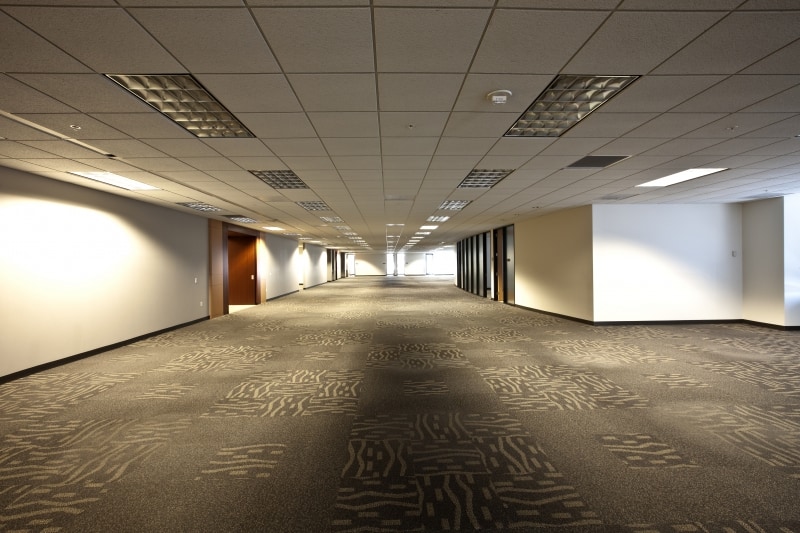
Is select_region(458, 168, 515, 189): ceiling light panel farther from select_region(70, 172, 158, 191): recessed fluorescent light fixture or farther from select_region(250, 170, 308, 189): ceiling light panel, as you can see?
select_region(70, 172, 158, 191): recessed fluorescent light fixture

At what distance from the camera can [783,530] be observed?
6.41 feet

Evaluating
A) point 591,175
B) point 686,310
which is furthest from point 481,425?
point 686,310

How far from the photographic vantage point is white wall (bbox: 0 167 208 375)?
4840mm

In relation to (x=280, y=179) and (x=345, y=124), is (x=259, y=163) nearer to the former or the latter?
(x=280, y=179)

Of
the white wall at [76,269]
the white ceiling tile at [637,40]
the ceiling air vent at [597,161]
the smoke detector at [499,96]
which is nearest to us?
the white ceiling tile at [637,40]

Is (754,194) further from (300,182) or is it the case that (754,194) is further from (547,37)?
(300,182)

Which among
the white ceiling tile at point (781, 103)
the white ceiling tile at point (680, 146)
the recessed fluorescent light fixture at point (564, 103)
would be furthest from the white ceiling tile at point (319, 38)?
the white ceiling tile at point (680, 146)

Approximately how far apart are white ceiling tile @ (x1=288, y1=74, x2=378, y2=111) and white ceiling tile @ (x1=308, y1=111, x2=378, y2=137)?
12 centimetres

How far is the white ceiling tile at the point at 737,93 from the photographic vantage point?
276 centimetres

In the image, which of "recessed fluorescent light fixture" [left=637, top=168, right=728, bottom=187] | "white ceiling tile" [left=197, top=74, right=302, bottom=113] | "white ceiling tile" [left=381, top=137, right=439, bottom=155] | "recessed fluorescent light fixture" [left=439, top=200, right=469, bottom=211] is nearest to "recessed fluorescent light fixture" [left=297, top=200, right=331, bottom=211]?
"recessed fluorescent light fixture" [left=439, top=200, right=469, bottom=211]

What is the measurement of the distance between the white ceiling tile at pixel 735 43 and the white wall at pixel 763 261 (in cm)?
740

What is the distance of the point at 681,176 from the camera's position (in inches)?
229

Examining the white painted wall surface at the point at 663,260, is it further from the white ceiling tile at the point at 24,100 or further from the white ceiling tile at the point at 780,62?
the white ceiling tile at the point at 24,100

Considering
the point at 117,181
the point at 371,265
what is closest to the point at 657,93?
the point at 117,181
